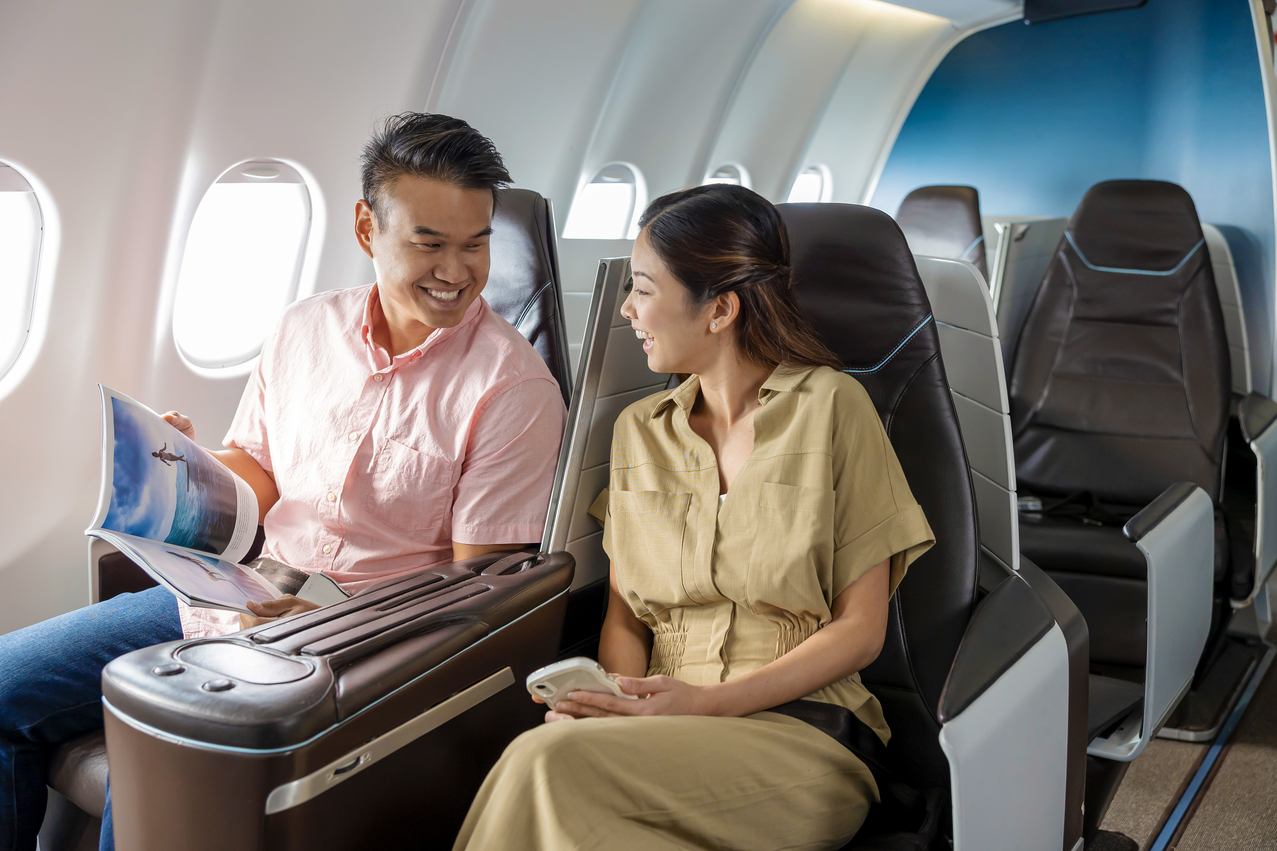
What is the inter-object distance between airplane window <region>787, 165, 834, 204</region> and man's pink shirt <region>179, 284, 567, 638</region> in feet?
15.0

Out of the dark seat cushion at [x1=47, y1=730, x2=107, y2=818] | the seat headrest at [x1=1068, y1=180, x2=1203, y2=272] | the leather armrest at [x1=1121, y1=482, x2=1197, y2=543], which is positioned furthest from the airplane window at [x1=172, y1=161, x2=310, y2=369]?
the seat headrest at [x1=1068, y1=180, x2=1203, y2=272]

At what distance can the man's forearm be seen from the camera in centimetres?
185

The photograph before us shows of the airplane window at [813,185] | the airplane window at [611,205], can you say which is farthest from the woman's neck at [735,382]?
the airplane window at [813,185]

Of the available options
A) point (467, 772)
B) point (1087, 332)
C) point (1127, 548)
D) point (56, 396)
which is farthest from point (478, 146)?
point (1087, 332)

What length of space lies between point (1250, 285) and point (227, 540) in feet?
12.0

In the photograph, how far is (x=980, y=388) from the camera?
5.70 ft

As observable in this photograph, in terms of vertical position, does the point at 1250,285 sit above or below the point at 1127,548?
above

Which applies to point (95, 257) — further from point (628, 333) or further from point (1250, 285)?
point (1250, 285)

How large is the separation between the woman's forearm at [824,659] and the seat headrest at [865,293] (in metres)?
0.35

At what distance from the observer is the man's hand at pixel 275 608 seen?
1.47m

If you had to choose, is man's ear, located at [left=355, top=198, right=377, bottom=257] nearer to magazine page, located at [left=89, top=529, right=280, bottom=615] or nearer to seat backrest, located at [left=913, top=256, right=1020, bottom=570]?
magazine page, located at [left=89, top=529, right=280, bottom=615]

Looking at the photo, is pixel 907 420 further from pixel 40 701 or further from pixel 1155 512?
pixel 40 701

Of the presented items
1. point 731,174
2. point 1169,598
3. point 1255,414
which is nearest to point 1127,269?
point 1255,414

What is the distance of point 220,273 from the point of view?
3.03 meters
